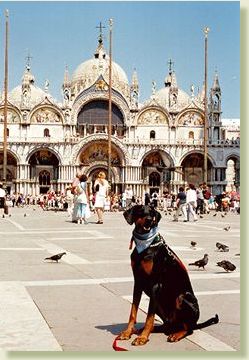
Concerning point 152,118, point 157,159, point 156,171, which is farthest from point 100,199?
point 152,118

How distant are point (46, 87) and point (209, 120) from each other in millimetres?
13531

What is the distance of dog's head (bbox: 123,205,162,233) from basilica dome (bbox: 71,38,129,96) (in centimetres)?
4770

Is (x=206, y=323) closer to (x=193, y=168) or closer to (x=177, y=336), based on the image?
(x=177, y=336)

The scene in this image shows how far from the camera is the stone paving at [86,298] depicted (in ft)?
13.9

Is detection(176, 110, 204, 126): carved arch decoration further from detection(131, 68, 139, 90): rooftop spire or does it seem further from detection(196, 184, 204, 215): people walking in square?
detection(196, 184, 204, 215): people walking in square

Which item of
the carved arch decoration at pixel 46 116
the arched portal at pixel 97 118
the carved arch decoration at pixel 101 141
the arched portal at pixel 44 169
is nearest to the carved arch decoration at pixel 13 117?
the carved arch decoration at pixel 46 116

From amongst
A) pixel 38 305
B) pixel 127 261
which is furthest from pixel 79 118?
pixel 38 305

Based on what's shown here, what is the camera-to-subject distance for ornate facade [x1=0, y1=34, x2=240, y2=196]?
49969mm

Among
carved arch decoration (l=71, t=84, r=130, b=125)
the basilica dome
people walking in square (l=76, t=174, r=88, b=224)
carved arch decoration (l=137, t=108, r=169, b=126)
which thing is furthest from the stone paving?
the basilica dome

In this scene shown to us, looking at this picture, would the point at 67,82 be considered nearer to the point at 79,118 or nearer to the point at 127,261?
the point at 79,118

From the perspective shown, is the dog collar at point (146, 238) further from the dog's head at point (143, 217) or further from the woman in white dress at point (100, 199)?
the woman in white dress at point (100, 199)

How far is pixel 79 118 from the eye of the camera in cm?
5200

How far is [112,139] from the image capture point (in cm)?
4928

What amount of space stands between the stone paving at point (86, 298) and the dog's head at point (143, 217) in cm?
77
